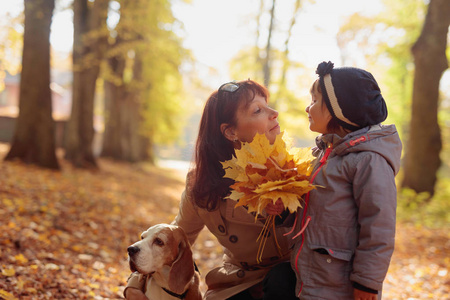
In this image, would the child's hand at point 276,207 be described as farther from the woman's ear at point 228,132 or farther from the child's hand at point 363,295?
the woman's ear at point 228,132

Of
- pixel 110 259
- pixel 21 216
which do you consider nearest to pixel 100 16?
pixel 21 216

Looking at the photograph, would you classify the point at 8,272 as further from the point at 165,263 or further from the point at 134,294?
the point at 165,263

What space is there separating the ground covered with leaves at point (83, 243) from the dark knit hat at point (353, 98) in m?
3.19

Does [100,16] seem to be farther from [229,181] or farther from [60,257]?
[229,181]

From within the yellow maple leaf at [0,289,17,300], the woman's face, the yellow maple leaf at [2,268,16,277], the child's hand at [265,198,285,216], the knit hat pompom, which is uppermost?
the knit hat pompom

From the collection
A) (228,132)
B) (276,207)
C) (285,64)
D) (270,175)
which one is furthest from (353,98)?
(285,64)

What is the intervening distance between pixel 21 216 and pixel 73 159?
719 cm

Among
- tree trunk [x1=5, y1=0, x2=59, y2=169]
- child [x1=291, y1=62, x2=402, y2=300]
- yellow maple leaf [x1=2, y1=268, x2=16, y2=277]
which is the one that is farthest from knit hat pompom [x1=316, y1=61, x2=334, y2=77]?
tree trunk [x1=5, y1=0, x2=59, y2=169]

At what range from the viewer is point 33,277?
408 centimetres

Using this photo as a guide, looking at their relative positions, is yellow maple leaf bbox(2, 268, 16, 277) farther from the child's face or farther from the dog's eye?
the child's face

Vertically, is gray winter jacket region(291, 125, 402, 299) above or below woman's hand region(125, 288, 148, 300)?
above

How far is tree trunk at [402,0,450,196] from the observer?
37.3ft

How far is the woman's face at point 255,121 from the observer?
3.17 metres

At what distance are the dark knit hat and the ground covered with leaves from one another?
3193mm
